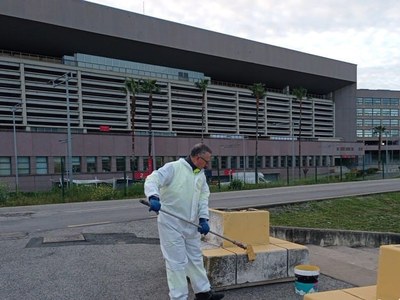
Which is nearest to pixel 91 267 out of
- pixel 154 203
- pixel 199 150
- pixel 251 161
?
pixel 154 203

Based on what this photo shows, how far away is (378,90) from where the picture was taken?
11450 cm

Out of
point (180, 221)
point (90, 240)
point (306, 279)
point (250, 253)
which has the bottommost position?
point (90, 240)

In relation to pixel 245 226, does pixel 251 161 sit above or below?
below

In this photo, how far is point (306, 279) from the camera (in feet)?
15.7

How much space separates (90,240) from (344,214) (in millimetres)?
9594

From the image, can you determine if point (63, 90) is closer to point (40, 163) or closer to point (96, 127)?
point (96, 127)

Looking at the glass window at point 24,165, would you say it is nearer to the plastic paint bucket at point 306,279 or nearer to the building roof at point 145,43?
the building roof at point 145,43

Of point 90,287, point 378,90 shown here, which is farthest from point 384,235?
point 378,90

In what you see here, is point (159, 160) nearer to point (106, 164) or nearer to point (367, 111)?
point (106, 164)

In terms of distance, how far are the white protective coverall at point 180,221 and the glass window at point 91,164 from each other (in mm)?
45534

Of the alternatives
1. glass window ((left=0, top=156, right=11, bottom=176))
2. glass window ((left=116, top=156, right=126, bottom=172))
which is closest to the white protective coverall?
glass window ((left=0, top=156, right=11, bottom=176))

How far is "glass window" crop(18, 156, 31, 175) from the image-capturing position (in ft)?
143

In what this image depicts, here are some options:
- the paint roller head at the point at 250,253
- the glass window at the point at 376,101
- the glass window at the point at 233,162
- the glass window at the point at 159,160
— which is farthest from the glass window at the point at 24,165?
the glass window at the point at 376,101

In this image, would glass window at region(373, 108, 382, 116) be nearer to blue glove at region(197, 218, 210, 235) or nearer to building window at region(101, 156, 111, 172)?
building window at region(101, 156, 111, 172)
